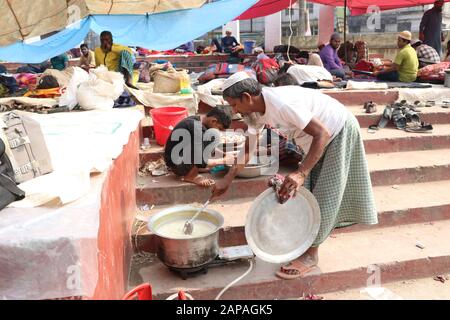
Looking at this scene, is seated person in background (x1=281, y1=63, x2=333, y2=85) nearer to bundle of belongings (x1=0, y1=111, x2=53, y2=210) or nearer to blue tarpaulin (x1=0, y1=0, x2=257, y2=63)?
blue tarpaulin (x1=0, y1=0, x2=257, y2=63)

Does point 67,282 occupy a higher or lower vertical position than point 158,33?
lower

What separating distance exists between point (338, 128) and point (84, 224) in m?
1.78

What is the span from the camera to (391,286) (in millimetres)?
3055

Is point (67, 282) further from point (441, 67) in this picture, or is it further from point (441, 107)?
point (441, 67)

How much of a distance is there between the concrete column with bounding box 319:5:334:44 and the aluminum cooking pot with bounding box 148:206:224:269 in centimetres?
1225

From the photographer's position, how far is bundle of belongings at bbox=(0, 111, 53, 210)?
1798mm

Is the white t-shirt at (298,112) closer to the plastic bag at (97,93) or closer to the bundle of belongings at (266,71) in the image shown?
the plastic bag at (97,93)

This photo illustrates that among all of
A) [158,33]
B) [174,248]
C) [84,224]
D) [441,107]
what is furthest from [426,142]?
[158,33]

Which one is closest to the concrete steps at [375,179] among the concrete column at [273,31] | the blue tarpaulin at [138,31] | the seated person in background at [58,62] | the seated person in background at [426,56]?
the seated person in background at [426,56]

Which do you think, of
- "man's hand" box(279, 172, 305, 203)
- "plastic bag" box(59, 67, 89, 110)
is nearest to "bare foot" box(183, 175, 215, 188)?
→ "man's hand" box(279, 172, 305, 203)

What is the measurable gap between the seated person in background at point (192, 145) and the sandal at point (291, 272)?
1.10 meters

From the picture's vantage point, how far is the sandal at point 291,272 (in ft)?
A: 9.38

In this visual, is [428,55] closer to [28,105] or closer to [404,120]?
[404,120]

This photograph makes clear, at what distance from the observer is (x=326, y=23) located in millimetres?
13758
